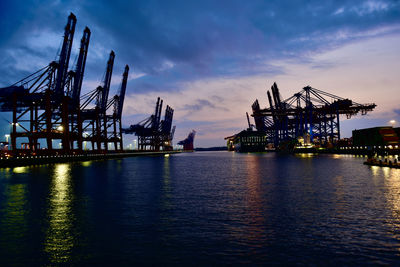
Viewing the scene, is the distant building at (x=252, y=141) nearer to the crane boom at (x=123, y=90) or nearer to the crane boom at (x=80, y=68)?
the crane boom at (x=123, y=90)

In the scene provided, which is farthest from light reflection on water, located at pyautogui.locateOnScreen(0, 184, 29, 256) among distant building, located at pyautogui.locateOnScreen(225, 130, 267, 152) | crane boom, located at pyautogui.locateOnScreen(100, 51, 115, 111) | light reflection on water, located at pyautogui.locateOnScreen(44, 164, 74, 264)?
distant building, located at pyautogui.locateOnScreen(225, 130, 267, 152)

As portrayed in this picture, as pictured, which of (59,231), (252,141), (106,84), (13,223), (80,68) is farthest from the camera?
(252,141)

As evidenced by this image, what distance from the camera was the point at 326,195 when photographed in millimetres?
17984

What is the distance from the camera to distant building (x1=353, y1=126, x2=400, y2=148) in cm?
6431

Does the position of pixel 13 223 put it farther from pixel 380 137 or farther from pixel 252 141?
pixel 252 141

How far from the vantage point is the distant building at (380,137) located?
64.3m

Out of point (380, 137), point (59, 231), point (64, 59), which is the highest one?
point (64, 59)

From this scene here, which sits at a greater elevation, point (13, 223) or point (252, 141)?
point (252, 141)

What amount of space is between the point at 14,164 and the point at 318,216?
53.5 metres

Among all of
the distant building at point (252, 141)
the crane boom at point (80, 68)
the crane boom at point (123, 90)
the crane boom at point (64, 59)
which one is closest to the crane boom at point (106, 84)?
the crane boom at point (123, 90)

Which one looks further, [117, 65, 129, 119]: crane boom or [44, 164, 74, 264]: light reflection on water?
[117, 65, 129, 119]: crane boom

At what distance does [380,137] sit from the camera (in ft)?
215

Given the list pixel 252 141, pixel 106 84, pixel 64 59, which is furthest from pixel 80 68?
pixel 252 141

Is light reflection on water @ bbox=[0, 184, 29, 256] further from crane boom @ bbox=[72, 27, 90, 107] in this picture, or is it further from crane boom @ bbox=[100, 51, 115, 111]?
crane boom @ bbox=[100, 51, 115, 111]
